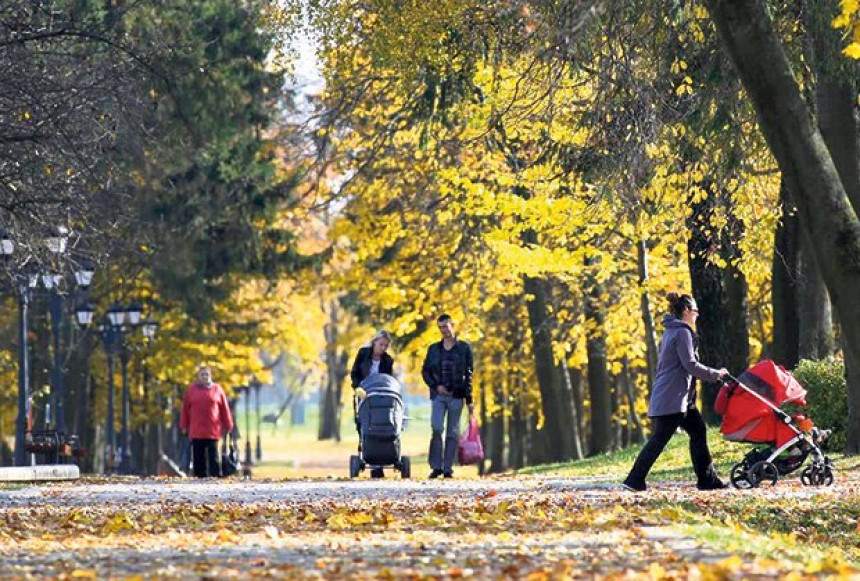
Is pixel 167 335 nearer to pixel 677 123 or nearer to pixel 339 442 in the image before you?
pixel 677 123

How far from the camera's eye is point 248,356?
167 ft

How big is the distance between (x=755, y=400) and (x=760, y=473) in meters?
0.82

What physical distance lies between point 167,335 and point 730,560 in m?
38.8

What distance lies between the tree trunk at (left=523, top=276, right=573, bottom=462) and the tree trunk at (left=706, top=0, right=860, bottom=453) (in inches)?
953

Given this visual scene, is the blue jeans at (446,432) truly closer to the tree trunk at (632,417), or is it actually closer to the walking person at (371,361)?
the walking person at (371,361)

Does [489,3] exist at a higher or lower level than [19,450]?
higher

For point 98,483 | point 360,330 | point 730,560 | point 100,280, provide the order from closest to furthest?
point 730,560 < point 98,483 < point 100,280 < point 360,330

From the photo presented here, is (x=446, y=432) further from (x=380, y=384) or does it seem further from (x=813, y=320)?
(x=813, y=320)

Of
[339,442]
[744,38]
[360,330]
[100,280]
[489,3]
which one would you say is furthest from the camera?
[339,442]

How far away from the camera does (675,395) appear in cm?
1883

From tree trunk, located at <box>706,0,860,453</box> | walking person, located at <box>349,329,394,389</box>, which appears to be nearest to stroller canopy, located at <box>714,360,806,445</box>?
tree trunk, located at <box>706,0,860,453</box>

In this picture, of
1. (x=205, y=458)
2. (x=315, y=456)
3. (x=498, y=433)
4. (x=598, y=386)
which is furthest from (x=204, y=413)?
(x=315, y=456)

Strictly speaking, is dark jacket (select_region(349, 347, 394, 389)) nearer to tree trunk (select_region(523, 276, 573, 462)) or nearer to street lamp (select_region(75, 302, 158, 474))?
street lamp (select_region(75, 302, 158, 474))

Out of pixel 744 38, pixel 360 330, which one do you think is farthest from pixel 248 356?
pixel 744 38
